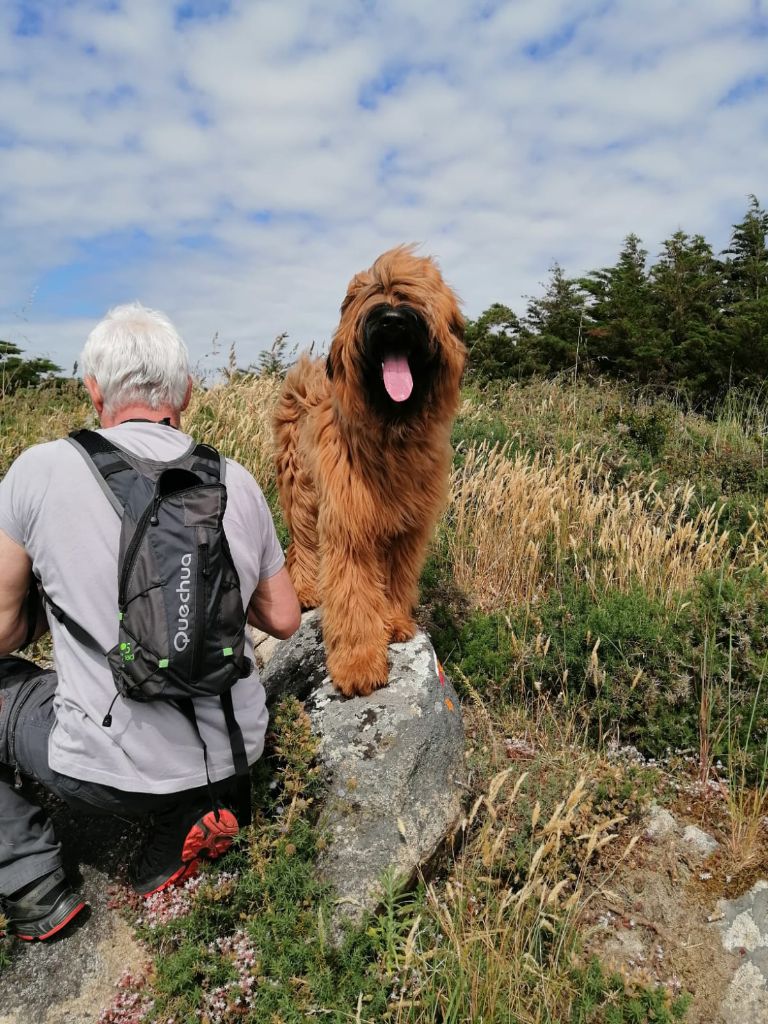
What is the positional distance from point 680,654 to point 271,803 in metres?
2.67

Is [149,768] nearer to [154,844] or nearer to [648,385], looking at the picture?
[154,844]

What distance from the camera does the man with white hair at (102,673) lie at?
2.52 metres

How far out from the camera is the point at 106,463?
2.55 metres

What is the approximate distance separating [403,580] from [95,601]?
5.92 feet

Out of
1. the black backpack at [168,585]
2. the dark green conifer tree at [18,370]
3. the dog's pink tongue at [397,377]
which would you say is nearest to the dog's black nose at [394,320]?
the dog's pink tongue at [397,377]

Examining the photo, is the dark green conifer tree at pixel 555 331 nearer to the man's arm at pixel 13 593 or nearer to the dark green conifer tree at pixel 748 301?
the dark green conifer tree at pixel 748 301

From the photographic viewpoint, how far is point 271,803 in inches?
120

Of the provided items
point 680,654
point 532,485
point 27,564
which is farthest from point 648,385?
point 27,564

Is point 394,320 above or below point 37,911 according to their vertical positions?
above

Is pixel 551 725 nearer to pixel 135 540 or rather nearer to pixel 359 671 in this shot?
pixel 359 671

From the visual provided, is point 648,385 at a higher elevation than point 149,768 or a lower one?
higher

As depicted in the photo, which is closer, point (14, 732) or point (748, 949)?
point (14, 732)

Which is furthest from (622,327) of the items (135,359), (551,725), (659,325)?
(135,359)

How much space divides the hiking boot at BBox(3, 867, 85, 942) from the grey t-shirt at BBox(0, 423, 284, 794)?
1.82 ft
